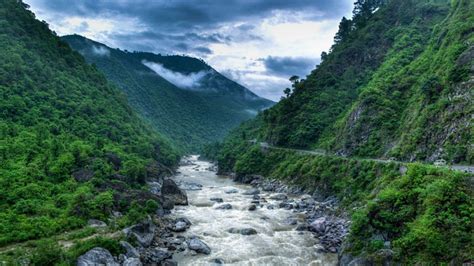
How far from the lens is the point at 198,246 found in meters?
34.3

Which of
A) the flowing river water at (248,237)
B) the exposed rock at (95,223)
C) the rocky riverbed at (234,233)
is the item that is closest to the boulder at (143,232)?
the rocky riverbed at (234,233)

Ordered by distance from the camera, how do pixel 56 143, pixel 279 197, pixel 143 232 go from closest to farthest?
pixel 143 232, pixel 56 143, pixel 279 197

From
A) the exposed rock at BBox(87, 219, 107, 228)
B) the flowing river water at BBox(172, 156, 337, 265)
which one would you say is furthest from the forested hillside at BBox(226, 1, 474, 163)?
the exposed rock at BBox(87, 219, 107, 228)

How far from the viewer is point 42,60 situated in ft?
287

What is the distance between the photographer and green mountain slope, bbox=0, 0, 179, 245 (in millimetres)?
37344

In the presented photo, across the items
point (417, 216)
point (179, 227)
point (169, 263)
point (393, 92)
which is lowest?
point (179, 227)

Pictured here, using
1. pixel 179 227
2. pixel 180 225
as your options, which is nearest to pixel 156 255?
pixel 179 227

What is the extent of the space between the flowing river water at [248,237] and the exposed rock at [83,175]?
13863mm

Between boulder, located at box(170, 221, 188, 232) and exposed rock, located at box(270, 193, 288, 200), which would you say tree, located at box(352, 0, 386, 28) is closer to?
exposed rock, located at box(270, 193, 288, 200)

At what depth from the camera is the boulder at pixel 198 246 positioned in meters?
33.8

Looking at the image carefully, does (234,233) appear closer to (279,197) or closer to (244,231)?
(244,231)

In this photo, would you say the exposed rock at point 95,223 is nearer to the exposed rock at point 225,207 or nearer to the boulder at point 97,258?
the boulder at point 97,258

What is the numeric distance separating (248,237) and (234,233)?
2151mm

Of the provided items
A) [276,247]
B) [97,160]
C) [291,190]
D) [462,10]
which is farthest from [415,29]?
[97,160]
